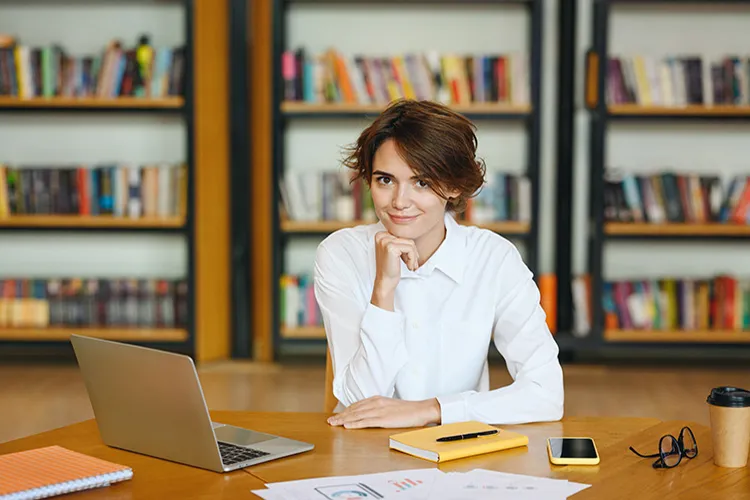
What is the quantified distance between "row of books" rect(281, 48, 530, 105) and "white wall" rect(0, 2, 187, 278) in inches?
31.1

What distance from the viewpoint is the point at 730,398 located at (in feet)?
4.64

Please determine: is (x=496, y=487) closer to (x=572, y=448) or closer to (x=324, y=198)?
(x=572, y=448)

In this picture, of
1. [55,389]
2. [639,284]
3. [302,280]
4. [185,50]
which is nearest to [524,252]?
[639,284]

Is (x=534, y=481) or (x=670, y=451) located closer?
(x=534, y=481)

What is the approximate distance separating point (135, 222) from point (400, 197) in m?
3.36

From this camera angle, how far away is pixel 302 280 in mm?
→ 5168

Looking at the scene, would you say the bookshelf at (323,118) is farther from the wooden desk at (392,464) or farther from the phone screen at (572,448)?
the phone screen at (572,448)

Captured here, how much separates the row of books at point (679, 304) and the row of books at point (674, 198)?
0.34 meters

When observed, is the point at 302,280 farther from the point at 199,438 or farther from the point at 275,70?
the point at 199,438

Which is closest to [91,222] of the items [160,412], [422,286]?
[422,286]

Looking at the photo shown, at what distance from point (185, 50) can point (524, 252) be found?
2108mm

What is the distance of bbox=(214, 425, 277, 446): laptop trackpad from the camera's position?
4.91 ft

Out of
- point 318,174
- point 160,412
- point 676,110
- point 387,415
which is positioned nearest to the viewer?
point 160,412

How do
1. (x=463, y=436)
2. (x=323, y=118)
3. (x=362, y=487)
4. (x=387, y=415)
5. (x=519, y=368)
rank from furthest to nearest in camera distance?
(x=323, y=118) < (x=519, y=368) < (x=387, y=415) < (x=463, y=436) < (x=362, y=487)
